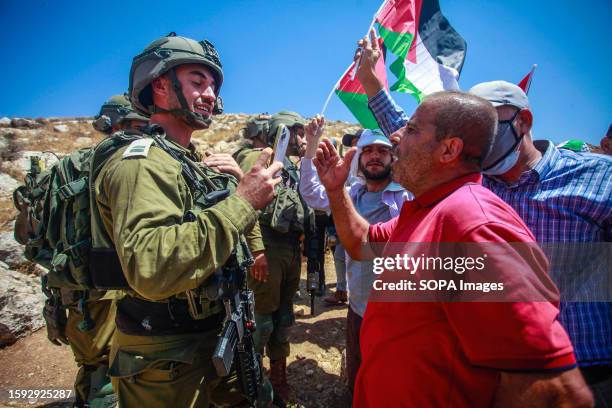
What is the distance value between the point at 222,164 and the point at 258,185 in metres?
0.67

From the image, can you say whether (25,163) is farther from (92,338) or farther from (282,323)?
(282,323)

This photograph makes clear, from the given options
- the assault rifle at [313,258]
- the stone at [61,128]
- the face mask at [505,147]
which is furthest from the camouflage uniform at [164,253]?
the stone at [61,128]

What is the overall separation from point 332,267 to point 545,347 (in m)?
8.29

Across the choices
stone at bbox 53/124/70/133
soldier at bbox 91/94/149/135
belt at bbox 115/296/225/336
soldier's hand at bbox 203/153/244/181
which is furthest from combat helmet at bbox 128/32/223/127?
stone at bbox 53/124/70/133

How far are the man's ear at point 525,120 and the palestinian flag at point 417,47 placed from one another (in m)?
1.92

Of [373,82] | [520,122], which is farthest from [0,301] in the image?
[520,122]

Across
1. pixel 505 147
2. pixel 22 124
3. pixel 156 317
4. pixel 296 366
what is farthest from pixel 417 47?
pixel 22 124

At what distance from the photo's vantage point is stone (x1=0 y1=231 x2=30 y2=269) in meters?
6.79

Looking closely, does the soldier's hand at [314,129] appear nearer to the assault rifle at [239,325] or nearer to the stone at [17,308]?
the assault rifle at [239,325]

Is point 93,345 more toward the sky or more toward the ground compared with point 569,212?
more toward the ground

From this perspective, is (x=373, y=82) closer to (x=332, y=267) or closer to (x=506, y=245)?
(x=506, y=245)

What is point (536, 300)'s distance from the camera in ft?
3.50

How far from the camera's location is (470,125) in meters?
1.58

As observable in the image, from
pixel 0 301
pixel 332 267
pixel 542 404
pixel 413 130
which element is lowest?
pixel 332 267
